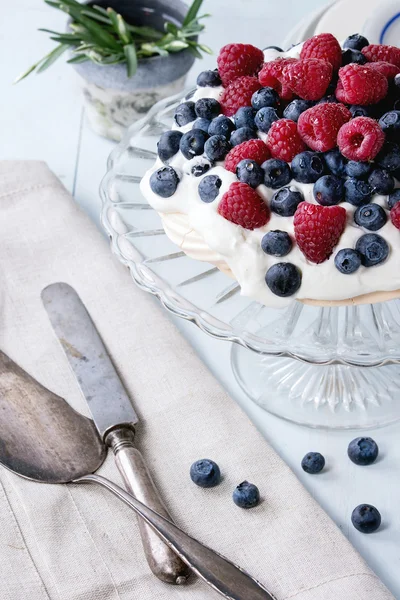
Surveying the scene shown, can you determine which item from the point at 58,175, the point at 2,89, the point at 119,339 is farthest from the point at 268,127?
the point at 2,89

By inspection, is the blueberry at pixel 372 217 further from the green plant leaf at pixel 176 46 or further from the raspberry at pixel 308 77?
the green plant leaf at pixel 176 46

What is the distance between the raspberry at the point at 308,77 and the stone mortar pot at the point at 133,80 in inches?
25.1

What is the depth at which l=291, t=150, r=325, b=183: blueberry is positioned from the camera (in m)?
1.00

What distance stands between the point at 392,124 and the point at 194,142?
260 millimetres

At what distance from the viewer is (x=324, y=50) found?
3.55ft

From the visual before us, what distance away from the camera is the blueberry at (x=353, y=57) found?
1115mm

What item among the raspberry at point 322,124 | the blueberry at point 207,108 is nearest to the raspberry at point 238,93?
the blueberry at point 207,108

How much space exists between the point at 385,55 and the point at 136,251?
1.47 feet

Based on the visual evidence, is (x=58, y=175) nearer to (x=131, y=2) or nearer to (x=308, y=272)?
(x=131, y=2)

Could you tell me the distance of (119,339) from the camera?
1318mm

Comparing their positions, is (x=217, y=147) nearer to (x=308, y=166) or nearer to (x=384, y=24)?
(x=308, y=166)

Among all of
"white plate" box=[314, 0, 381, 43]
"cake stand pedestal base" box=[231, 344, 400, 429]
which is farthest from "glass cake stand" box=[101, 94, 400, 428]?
"white plate" box=[314, 0, 381, 43]

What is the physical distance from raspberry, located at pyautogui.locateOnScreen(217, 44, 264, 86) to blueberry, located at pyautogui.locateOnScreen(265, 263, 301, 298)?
33cm

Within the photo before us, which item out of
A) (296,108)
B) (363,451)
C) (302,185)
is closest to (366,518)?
(363,451)
